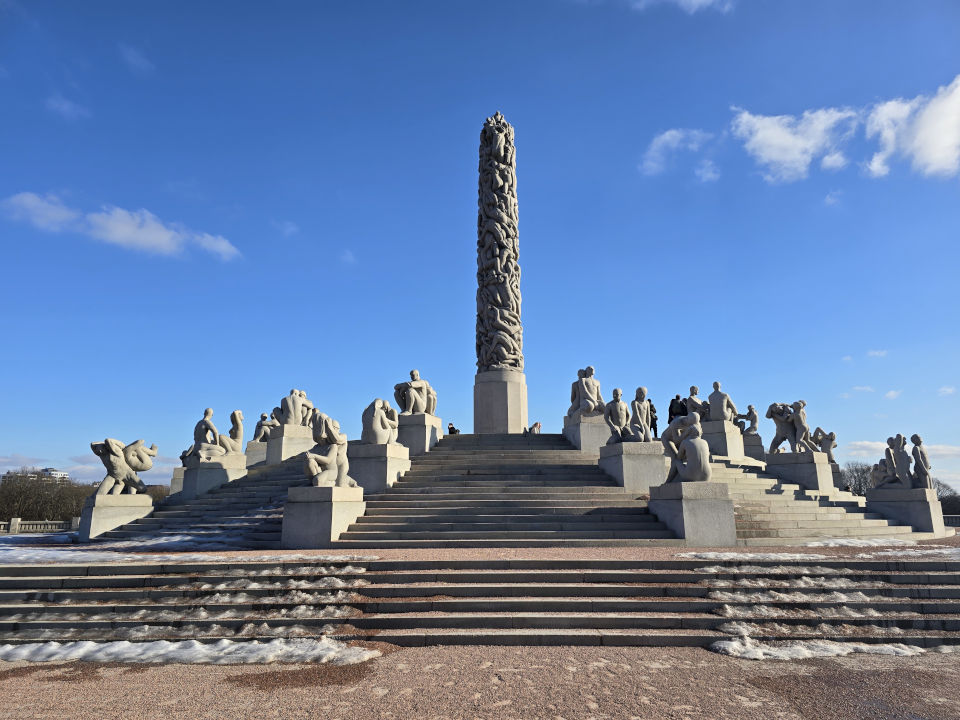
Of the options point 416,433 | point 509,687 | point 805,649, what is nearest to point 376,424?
point 416,433

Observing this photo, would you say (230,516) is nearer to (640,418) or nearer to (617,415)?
(617,415)

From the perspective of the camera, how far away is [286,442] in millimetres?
22359

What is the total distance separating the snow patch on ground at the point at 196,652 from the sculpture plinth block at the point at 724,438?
17206mm

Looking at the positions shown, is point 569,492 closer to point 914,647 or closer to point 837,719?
point 914,647

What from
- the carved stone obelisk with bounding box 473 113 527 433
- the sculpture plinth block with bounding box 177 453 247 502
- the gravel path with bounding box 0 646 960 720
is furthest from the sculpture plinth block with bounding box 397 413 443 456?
the gravel path with bounding box 0 646 960 720

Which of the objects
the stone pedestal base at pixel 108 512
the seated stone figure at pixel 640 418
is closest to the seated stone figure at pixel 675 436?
the seated stone figure at pixel 640 418

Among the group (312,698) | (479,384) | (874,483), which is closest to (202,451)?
(479,384)

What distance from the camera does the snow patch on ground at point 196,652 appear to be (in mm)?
6570

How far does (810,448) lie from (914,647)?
579 inches

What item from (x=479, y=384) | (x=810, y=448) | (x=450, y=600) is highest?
(x=479, y=384)

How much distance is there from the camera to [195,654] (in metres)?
6.72

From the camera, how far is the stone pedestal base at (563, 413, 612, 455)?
19188 millimetres

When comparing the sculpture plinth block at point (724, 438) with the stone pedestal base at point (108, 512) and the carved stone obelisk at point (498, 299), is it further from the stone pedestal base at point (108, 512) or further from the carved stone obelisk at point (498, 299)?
the stone pedestal base at point (108, 512)

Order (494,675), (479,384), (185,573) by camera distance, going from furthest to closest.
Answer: (479,384)
(185,573)
(494,675)
